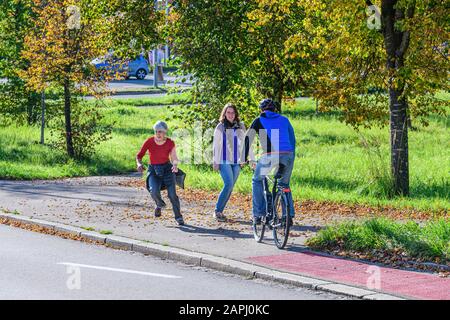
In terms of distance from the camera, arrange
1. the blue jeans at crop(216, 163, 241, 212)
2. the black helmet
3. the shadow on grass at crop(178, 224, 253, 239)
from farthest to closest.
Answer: the blue jeans at crop(216, 163, 241, 212) < the shadow on grass at crop(178, 224, 253, 239) < the black helmet

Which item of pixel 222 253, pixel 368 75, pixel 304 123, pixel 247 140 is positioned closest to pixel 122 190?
pixel 368 75

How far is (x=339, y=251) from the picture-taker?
11.5 meters

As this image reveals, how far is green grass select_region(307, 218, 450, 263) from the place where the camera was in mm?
10969

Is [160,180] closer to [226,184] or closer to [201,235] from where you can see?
[226,184]

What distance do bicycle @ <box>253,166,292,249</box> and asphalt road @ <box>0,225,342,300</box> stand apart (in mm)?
1352

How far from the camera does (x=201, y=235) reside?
43.2 ft

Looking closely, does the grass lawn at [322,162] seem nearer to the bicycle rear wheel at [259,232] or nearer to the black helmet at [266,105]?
the bicycle rear wheel at [259,232]

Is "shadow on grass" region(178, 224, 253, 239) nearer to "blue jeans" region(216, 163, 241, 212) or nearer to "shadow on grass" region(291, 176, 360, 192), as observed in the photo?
"blue jeans" region(216, 163, 241, 212)

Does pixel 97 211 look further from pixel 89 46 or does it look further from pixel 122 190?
pixel 89 46

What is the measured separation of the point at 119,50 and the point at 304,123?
15329mm

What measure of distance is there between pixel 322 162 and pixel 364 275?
47.0ft

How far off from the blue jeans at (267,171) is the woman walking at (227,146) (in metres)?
1.27

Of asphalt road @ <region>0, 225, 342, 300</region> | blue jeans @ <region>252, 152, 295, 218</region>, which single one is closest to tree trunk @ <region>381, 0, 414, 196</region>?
blue jeans @ <region>252, 152, 295, 218</region>

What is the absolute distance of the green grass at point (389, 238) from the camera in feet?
36.0
